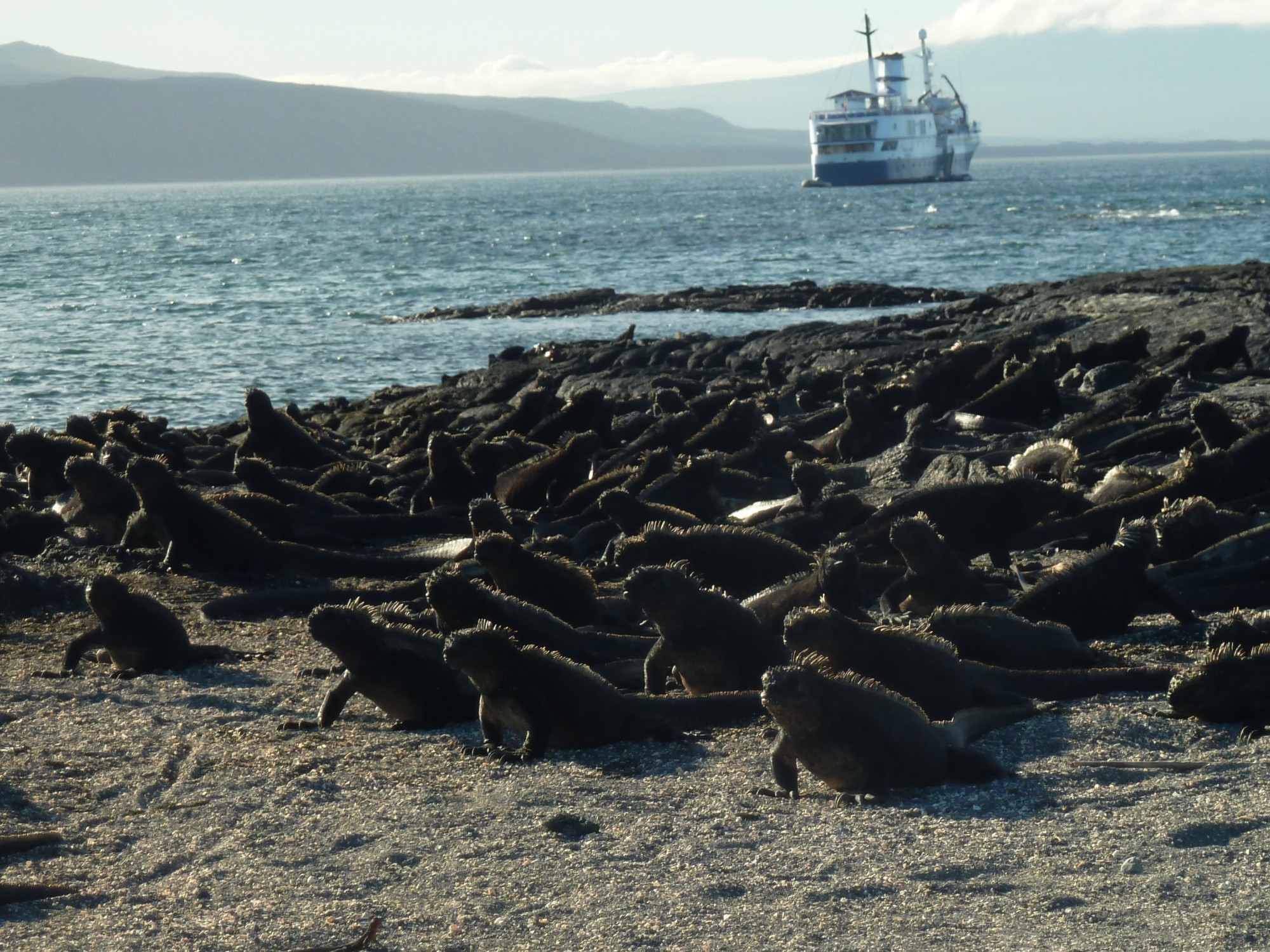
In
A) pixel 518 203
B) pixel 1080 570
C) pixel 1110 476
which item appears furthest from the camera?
pixel 518 203

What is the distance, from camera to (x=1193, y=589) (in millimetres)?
6656

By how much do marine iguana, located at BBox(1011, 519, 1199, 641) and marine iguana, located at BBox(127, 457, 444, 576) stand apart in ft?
15.4

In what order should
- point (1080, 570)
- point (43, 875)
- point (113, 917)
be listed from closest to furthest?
point (113, 917)
point (43, 875)
point (1080, 570)

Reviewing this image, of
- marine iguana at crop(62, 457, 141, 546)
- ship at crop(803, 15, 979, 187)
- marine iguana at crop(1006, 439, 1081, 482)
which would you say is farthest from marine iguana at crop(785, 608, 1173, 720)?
ship at crop(803, 15, 979, 187)

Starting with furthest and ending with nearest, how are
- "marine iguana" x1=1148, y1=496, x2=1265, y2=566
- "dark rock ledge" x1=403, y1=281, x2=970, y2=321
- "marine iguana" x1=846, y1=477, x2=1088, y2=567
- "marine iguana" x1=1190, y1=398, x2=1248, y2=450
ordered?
1. "dark rock ledge" x1=403, y1=281, x2=970, y2=321
2. "marine iguana" x1=1190, y1=398, x2=1248, y2=450
3. "marine iguana" x1=846, y1=477, x2=1088, y2=567
4. "marine iguana" x1=1148, y1=496, x2=1265, y2=566

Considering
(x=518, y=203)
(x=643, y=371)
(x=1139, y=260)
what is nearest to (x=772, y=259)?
(x=1139, y=260)

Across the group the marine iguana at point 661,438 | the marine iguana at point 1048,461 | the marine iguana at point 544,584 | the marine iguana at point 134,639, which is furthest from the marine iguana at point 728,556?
the marine iguana at point 661,438

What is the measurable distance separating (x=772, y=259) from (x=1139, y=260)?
1299 centimetres

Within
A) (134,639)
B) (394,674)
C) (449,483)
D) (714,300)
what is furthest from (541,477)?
(714,300)

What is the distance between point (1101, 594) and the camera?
6.36 m

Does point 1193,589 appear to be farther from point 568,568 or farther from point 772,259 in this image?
point 772,259

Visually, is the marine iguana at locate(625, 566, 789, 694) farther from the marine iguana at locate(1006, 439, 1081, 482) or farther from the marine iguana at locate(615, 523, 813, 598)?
the marine iguana at locate(1006, 439, 1081, 482)

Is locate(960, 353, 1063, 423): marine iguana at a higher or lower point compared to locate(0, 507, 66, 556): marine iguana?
higher

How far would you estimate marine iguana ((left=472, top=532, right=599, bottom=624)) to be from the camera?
7082 mm
